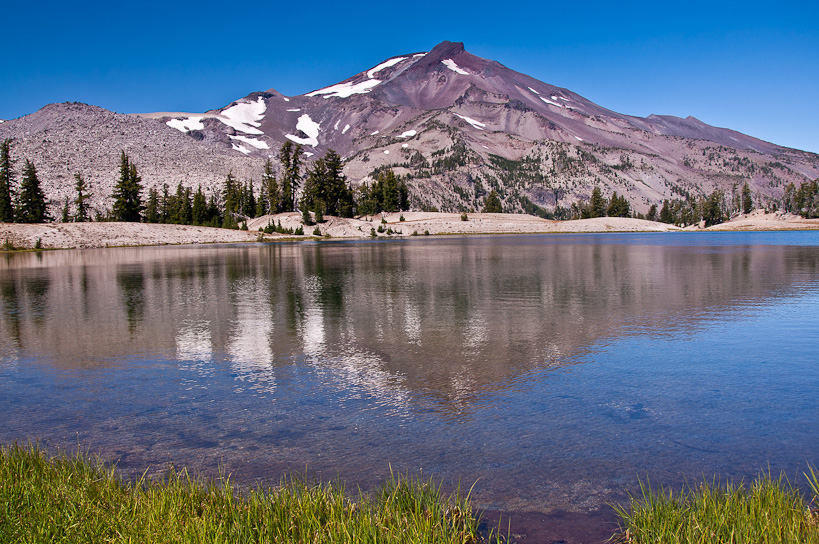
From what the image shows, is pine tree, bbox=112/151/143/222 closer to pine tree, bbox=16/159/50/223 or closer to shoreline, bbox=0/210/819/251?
pine tree, bbox=16/159/50/223

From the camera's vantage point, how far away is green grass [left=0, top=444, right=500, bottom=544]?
506 centimetres

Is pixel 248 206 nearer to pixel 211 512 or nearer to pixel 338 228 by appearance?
pixel 338 228

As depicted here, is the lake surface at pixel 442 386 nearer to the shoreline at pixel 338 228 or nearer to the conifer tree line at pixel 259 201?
the shoreline at pixel 338 228

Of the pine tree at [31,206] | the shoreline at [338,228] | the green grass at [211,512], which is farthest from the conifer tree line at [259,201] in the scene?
the green grass at [211,512]

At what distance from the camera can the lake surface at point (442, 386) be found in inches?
293

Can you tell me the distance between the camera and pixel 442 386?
10.9 meters

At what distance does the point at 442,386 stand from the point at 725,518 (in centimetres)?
607

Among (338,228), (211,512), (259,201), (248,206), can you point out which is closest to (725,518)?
(211,512)

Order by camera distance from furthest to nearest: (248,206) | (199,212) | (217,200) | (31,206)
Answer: (217,200)
(248,206)
(199,212)
(31,206)

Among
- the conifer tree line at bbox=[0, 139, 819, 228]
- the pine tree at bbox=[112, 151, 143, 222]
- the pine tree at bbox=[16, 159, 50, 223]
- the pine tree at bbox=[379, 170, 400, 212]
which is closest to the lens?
the pine tree at bbox=[16, 159, 50, 223]

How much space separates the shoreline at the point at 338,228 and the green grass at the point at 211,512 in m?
86.2

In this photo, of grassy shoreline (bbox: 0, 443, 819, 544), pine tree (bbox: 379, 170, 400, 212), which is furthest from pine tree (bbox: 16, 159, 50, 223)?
grassy shoreline (bbox: 0, 443, 819, 544)

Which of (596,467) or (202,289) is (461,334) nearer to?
(596,467)

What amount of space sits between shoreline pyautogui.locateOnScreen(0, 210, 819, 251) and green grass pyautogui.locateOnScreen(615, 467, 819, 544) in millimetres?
90127
